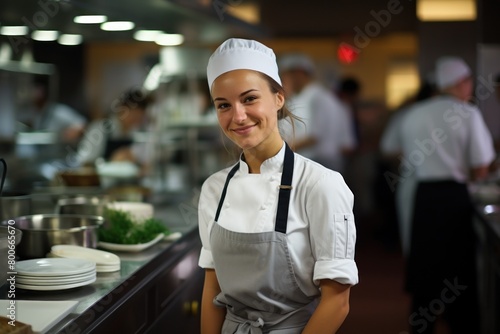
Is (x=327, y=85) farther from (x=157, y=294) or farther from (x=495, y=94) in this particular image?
(x=157, y=294)

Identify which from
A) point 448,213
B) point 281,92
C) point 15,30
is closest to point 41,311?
point 281,92

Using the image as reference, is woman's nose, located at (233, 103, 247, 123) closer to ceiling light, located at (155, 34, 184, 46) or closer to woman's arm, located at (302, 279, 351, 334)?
woman's arm, located at (302, 279, 351, 334)

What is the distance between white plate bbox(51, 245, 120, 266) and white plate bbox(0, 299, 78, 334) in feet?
1.23

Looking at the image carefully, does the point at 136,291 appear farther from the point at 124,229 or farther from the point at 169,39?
the point at 169,39

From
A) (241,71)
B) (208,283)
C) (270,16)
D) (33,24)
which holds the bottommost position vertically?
(208,283)

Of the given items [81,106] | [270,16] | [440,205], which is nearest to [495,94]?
[440,205]

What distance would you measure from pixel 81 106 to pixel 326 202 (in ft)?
28.3

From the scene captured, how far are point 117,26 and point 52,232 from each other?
1.25m

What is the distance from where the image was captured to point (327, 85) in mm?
10688

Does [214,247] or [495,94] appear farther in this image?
[495,94]

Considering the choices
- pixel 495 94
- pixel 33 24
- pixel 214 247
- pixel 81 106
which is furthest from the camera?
pixel 81 106

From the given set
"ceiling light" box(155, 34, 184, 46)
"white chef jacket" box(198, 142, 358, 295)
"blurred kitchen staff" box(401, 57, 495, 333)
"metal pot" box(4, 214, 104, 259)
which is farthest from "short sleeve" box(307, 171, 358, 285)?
"blurred kitchen staff" box(401, 57, 495, 333)

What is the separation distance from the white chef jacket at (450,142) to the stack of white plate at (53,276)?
9.30ft

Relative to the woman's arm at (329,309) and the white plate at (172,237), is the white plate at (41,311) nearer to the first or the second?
the woman's arm at (329,309)
